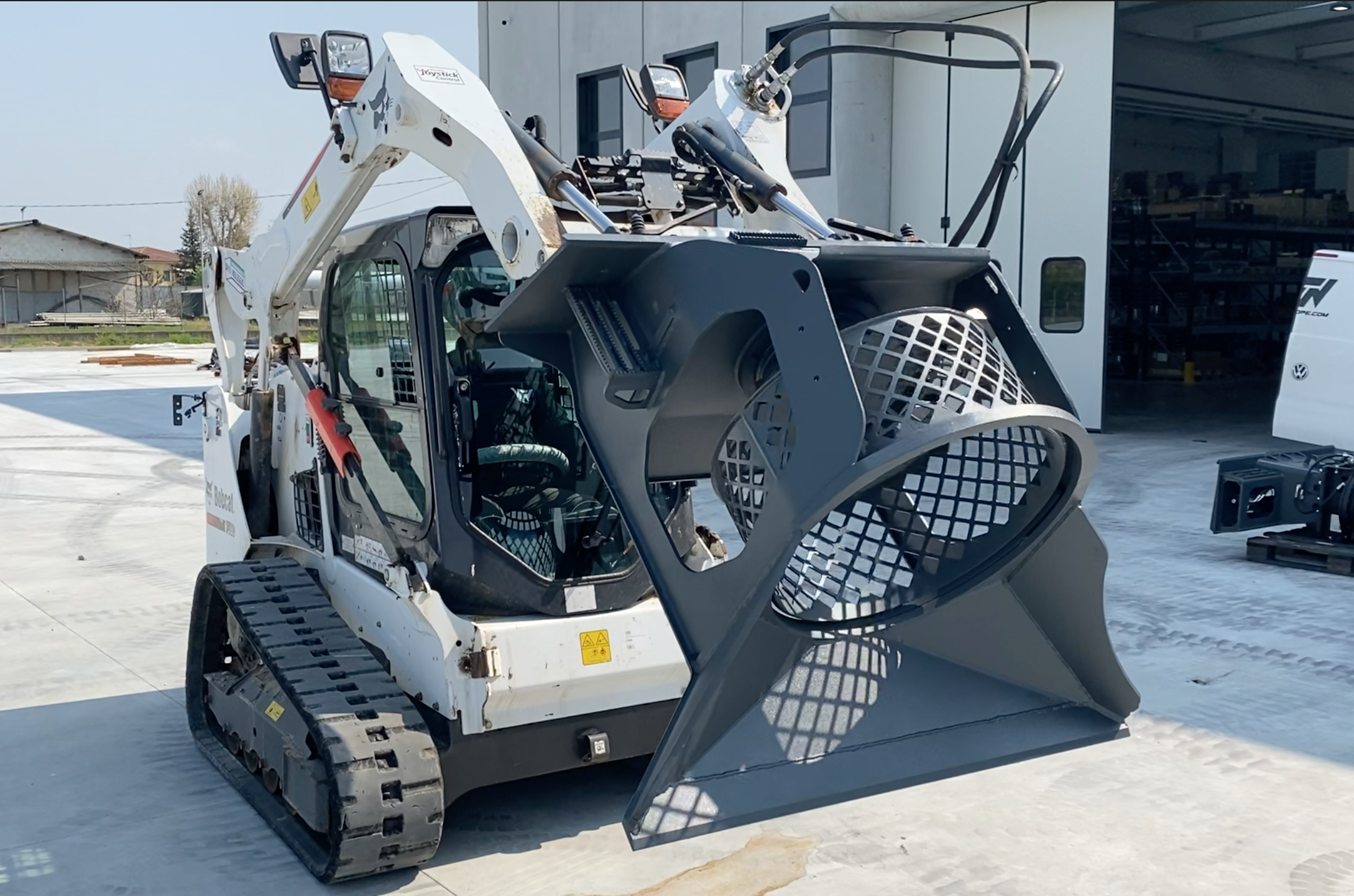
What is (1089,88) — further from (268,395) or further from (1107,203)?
(268,395)

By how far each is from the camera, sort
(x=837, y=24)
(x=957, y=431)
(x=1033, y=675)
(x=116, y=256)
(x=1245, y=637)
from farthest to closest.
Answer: (x=116, y=256)
(x=1245, y=637)
(x=837, y=24)
(x=1033, y=675)
(x=957, y=431)

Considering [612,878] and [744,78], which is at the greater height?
[744,78]

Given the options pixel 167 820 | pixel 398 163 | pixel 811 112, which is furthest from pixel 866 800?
pixel 811 112

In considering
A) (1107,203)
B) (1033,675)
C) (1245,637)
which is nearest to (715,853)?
(1033,675)

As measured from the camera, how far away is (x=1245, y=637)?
7109mm

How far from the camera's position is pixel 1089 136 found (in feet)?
53.2

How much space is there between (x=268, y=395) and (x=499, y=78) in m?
18.9

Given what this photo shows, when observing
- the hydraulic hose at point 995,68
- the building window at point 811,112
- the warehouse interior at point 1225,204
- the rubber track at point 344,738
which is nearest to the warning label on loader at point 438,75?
the hydraulic hose at point 995,68

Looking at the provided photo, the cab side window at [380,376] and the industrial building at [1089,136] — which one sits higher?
the industrial building at [1089,136]

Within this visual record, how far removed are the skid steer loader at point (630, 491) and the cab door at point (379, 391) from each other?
2 cm

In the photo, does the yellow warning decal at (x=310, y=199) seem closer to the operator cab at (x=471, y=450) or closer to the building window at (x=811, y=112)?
the operator cab at (x=471, y=450)

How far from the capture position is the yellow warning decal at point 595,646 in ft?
13.9

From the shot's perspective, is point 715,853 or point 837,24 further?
point 715,853

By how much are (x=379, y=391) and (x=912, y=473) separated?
2160 millimetres
